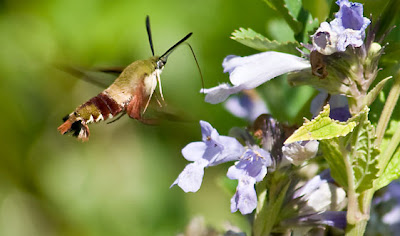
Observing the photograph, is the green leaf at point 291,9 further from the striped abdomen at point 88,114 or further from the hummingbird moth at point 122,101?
the striped abdomen at point 88,114

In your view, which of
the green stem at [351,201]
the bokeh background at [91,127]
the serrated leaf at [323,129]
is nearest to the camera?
the serrated leaf at [323,129]

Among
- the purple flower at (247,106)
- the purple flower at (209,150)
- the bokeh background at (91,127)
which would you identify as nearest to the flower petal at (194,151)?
the purple flower at (209,150)

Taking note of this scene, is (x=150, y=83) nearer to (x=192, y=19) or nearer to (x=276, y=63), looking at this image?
(x=276, y=63)

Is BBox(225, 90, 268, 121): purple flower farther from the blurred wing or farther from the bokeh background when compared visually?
the bokeh background

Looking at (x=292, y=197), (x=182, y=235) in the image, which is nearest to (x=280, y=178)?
(x=292, y=197)

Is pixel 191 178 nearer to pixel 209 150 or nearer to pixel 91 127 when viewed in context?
pixel 209 150
